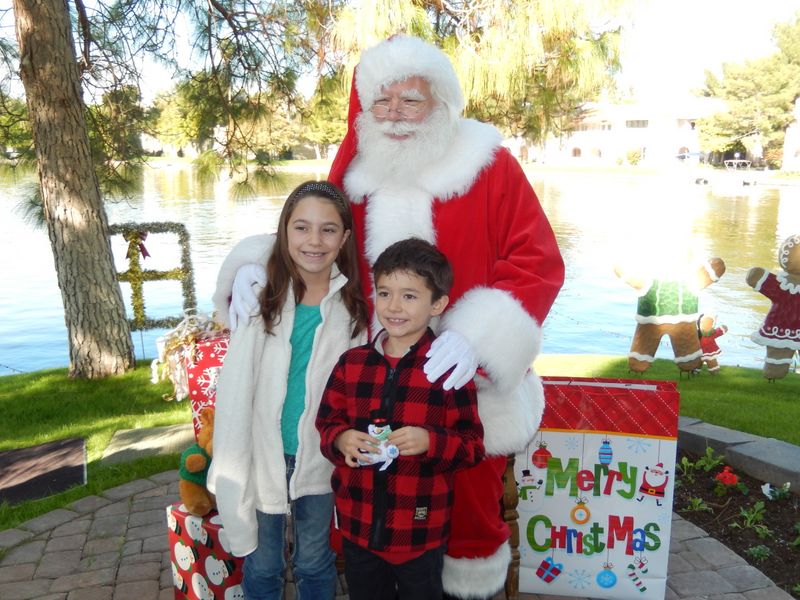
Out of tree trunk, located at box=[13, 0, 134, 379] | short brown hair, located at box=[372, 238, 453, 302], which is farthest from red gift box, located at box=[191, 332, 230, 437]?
tree trunk, located at box=[13, 0, 134, 379]

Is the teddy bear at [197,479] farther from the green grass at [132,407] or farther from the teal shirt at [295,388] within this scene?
the green grass at [132,407]

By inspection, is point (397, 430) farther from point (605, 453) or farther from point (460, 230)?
point (605, 453)

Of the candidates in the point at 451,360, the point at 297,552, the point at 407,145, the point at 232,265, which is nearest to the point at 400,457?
the point at 451,360

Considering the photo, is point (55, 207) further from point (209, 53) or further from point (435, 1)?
point (435, 1)

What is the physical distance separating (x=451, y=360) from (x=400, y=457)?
0.94 feet

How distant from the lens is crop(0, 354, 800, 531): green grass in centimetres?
373

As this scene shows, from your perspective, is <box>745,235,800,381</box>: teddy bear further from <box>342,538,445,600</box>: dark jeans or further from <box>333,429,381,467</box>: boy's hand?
<box>333,429,381,467</box>: boy's hand

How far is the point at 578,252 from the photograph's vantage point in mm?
13094

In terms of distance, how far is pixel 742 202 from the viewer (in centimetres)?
2353

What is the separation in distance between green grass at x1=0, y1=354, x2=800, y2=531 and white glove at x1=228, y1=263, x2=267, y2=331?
1966 mm

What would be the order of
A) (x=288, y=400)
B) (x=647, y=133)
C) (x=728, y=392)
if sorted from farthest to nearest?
(x=647, y=133), (x=728, y=392), (x=288, y=400)

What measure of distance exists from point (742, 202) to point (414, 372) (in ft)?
81.9

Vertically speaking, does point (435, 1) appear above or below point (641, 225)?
above

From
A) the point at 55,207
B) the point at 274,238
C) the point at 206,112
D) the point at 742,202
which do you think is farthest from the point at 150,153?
the point at 742,202
